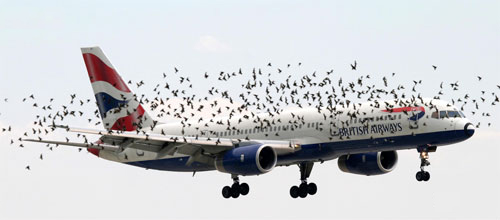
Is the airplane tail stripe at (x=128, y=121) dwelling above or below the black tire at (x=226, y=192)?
above

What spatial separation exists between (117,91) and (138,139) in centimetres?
1246

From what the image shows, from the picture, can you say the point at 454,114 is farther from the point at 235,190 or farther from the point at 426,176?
the point at 235,190

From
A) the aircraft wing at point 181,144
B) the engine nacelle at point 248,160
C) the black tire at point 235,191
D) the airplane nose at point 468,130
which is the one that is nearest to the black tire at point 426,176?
the airplane nose at point 468,130

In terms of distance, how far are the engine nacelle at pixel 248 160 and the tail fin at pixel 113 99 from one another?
11.6 m

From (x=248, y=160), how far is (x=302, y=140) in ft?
12.5

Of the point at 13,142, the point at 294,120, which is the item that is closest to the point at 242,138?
the point at 294,120

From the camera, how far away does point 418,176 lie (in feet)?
163

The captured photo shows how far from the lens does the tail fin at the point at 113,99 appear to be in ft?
205

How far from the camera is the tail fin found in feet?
205

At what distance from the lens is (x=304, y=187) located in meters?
57.4

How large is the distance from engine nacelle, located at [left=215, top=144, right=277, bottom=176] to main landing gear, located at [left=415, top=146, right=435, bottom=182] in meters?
7.56

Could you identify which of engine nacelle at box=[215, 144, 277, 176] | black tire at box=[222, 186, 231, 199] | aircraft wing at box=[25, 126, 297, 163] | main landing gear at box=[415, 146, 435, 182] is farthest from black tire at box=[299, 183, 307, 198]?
main landing gear at box=[415, 146, 435, 182]

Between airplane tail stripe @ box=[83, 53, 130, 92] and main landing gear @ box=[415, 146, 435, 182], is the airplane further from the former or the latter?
airplane tail stripe @ box=[83, 53, 130, 92]

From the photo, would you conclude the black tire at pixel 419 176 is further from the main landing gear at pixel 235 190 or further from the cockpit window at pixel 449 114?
the main landing gear at pixel 235 190
